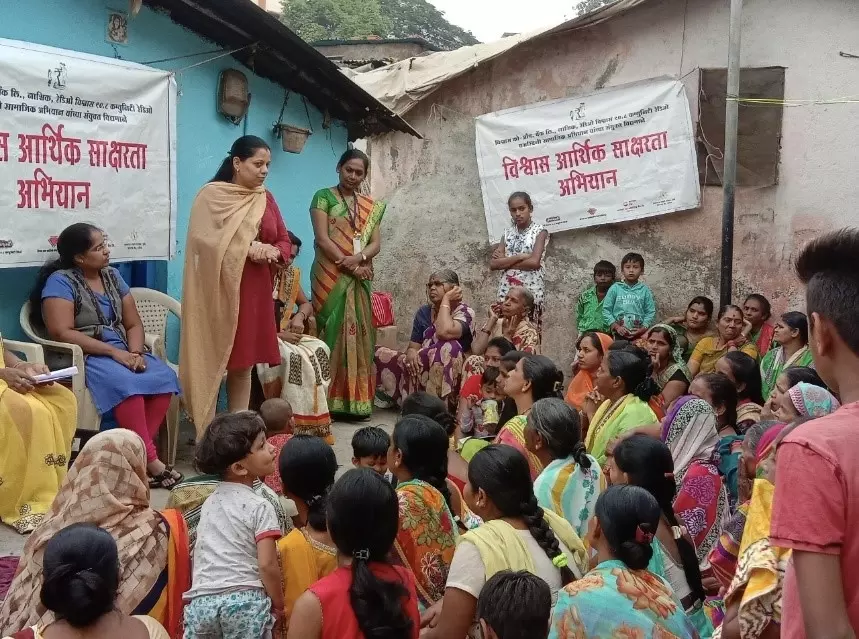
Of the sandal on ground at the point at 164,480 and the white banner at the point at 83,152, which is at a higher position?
the white banner at the point at 83,152

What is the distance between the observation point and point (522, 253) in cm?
844

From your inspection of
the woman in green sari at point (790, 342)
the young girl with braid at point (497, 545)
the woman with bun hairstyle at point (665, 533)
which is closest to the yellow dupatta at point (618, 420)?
the woman with bun hairstyle at point (665, 533)

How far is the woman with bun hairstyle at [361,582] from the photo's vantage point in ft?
7.91

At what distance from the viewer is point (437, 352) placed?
23.1 ft

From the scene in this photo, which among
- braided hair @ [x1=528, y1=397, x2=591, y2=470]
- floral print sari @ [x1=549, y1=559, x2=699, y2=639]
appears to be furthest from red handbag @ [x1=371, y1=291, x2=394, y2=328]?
floral print sari @ [x1=549, y1=559, x2=699, y2=639]

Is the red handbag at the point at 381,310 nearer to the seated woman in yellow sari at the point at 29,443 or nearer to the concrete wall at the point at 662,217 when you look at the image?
the concrete wall at the point at 662,217

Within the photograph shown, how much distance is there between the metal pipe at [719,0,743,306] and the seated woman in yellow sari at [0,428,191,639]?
6.62 m

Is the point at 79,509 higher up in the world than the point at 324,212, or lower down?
lower down

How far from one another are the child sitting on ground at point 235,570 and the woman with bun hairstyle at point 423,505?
17.0 inches

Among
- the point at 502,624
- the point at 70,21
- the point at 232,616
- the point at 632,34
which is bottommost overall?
the point at 232,616

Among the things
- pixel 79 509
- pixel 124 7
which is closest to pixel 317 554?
pixel 79 509

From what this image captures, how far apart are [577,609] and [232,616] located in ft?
3.69

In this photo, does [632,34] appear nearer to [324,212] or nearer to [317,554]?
[324,212]

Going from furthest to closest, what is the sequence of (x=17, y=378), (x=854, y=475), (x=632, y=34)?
(x=632, y=34) → (x=17, y=378) → (x=854, y=475)
